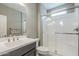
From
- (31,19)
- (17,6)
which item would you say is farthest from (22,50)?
(17,6)

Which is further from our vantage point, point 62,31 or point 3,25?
point 62,31

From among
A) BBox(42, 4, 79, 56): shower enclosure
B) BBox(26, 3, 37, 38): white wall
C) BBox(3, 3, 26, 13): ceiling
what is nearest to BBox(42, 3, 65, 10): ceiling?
BBox(42, 4, 79, 56): shower enclosure

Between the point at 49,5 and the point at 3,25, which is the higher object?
the point at 49,5

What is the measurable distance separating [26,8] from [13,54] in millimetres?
1154

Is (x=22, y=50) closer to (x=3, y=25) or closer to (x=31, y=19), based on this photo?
(x=3, y=25)

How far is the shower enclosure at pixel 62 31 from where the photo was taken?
191 cm

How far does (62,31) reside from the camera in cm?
209

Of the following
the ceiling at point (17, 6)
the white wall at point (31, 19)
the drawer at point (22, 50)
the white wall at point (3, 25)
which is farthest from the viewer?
the white wall at point (31, 19)

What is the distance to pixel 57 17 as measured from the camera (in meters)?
2.20

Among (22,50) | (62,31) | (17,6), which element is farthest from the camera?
(62,31)

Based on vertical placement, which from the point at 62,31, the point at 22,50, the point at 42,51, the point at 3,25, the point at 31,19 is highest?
the point at 31,19

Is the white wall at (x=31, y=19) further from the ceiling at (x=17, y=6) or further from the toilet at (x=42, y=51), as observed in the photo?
the toilet at (x=42, y=51)

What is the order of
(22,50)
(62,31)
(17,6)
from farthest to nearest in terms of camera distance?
1. (62,31)
2. (17,6)
3. (22,50)

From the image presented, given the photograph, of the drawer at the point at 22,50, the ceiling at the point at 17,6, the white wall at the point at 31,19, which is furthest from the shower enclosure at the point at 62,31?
the ceiling at the point at 17,6
